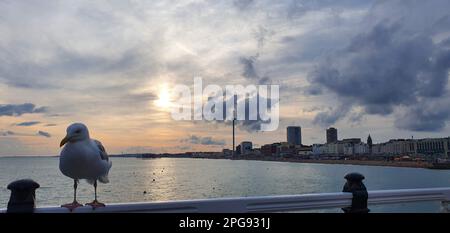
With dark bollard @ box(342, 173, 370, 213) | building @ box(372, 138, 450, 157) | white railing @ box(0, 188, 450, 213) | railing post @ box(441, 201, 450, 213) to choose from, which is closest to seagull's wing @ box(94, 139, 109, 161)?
white railing @ box(0, 188, 450, 213)

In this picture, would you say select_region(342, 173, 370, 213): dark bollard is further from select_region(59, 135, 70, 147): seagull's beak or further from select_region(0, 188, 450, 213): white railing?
select_region(59, 135, 70, 147): seagull's beak

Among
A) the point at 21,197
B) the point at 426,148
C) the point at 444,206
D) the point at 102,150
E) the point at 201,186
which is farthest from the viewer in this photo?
the point at 426,148

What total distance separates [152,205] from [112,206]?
0.34 meters

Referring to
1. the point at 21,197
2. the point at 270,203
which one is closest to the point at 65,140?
the point at 21,197

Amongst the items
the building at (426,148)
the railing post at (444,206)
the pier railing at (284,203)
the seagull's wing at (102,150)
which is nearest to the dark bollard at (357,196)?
the pier railing at (284,203)

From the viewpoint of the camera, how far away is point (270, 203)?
3.97 m

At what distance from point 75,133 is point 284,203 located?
2.17 m

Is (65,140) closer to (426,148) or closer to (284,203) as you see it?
(284,203)
